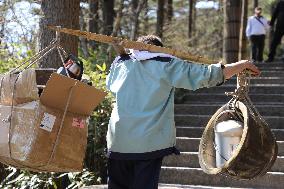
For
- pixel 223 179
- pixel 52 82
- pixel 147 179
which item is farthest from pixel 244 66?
pixel 223 179

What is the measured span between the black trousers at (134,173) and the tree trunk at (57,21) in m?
2.73

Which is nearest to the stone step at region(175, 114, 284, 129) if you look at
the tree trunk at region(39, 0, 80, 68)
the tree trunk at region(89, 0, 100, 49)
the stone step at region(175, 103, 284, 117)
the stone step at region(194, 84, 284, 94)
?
the stone step at region(175, 103, 284, 117)

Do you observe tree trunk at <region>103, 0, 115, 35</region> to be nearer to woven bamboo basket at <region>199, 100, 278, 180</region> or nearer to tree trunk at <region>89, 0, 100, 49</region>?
tree trunk at <region>89, 0, 100, 49</region>

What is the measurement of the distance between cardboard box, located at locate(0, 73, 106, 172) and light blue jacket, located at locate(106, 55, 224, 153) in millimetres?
216

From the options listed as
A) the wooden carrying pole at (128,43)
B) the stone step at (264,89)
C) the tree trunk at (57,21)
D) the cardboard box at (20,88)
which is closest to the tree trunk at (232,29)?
the stone step at (264,89)

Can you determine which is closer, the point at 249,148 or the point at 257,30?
the point at 249,148

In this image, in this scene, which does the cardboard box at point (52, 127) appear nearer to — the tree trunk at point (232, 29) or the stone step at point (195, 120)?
the stone step at point (195, 120)

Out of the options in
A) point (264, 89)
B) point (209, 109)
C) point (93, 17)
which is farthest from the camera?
point (93, 17)

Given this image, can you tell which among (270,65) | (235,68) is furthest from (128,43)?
(270,65)

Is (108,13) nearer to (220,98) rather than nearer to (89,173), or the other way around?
(220,98)

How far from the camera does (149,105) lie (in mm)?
3924

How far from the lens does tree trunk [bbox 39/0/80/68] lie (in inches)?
257

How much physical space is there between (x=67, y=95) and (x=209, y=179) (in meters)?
3.58

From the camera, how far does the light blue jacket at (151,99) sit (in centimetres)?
387
